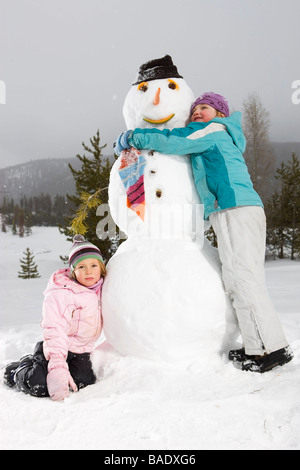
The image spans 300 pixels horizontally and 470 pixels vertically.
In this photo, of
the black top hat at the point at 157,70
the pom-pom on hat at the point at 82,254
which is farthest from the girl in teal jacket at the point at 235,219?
the pom-pom on hat at the point at 82,254

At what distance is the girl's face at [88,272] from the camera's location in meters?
2.67

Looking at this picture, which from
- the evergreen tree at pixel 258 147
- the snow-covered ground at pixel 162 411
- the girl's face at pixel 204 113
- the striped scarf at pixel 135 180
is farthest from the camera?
the evergreen tree at pixel 258 147

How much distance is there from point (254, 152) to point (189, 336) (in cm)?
1597

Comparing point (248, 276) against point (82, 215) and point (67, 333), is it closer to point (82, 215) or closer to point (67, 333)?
point (67, 333)

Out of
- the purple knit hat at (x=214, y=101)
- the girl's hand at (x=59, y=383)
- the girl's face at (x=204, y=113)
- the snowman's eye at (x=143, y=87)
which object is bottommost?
the girl's hand at (x=59, y=383)

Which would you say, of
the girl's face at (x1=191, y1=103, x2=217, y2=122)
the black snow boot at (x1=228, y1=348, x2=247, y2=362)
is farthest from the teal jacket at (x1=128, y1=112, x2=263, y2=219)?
the black snow boot at (x1=228, y1=348, x2=247, y2=362)

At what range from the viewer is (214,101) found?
2783 millimetres

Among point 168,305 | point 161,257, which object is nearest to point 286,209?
point 161,257

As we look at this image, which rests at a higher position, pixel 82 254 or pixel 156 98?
pixel 156 98

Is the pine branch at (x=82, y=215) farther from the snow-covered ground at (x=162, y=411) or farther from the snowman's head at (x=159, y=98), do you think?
the snow-covered ground at (x=162, y=411)

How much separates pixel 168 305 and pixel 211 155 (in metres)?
1.08

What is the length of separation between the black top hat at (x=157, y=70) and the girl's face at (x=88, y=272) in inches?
57.6
